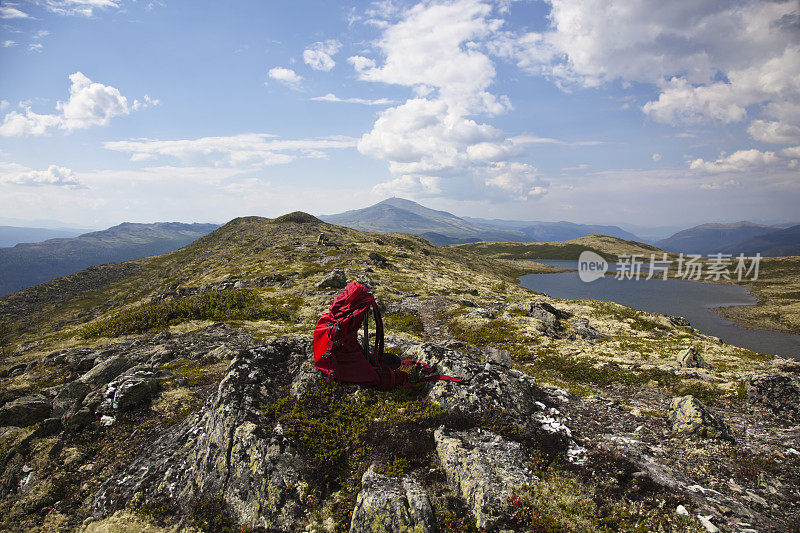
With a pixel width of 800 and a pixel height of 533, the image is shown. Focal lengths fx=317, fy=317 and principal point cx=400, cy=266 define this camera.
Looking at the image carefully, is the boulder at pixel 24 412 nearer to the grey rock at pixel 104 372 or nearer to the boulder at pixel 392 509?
the grey rock at pixel 104 372

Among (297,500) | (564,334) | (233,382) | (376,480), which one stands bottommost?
(564,334)

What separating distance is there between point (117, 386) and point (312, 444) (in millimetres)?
10899

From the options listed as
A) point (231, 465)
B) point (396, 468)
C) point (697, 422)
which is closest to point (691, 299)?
point (697, 422)

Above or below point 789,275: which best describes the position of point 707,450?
above

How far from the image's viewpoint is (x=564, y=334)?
33.7 metres

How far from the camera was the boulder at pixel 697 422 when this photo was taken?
11.4m

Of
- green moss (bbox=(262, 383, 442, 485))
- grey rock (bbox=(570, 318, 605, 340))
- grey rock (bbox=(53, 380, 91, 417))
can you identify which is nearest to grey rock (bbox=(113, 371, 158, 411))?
grey rock (bbox=(53, 380, 91, 417))

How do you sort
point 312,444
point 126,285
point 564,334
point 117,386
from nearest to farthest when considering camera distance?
point 312,444, point 117,386, point 564,334, point 126,285

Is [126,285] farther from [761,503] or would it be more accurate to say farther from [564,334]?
[761,503]

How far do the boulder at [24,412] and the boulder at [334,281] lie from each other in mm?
35040

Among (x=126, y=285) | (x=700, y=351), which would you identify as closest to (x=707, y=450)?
(x=700, y=351)

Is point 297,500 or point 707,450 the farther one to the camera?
point 707,450

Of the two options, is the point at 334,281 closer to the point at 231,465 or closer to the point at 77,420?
the point at 77,420

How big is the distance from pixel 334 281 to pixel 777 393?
4544 centimetres
